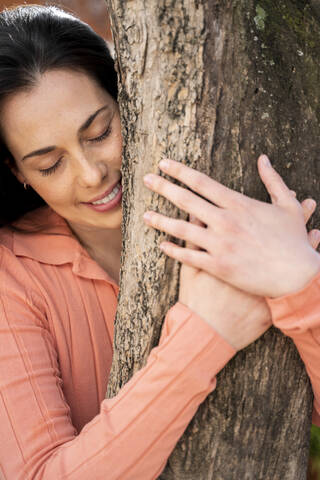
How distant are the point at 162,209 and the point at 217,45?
1.42ft

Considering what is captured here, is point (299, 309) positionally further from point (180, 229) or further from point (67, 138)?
point (67, 138)

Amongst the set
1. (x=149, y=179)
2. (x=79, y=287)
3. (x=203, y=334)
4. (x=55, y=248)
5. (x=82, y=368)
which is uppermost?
(x=149, y=179)

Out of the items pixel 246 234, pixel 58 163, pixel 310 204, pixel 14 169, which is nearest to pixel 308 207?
pixel 310 204

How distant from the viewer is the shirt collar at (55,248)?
74.3 inches

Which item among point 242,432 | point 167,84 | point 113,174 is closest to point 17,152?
point 113,174

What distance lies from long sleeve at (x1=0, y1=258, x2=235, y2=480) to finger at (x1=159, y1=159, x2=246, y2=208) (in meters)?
0.30

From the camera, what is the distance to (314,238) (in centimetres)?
129

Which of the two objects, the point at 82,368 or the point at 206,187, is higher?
the point at 206,187

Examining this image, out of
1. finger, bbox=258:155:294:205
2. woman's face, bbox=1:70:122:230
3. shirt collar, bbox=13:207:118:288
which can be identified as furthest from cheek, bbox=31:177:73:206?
finger, bbox=258:155:294:205

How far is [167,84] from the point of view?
1203 mm

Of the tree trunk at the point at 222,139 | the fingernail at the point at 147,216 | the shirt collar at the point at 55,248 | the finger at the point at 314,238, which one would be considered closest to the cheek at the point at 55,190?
the shirt collar at the point at 55,248

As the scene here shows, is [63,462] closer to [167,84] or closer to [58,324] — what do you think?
[58,324]

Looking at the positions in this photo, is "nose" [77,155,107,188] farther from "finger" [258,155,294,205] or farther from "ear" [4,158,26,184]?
"finger" [258,155,294,205]

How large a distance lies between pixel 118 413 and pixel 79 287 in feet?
2.32
